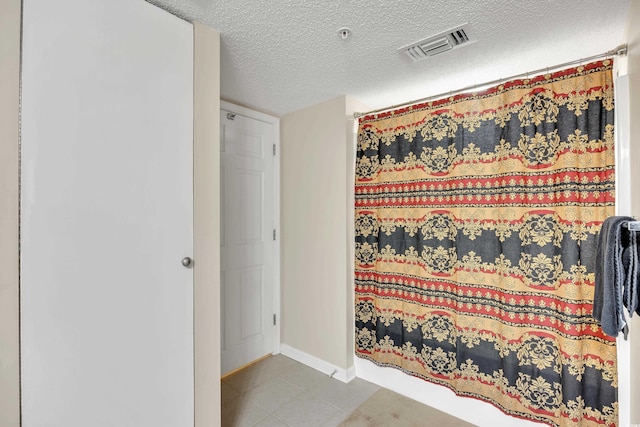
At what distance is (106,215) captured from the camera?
1.20 m

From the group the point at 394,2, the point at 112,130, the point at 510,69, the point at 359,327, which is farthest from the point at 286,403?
the point at 510,69

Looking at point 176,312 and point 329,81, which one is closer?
point 176,312

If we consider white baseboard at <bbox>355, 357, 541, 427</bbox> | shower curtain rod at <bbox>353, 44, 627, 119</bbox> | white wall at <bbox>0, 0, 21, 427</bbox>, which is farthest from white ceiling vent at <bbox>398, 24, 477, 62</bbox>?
white baseboard at <bbox>355, 357, 541, 427</bbox>

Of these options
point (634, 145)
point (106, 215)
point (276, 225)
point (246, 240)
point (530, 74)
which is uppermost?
point (530, 74)

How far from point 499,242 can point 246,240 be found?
1923 millimetres

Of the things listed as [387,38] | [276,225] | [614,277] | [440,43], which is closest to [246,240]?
[276,225]

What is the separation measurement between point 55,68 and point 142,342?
1152 mm

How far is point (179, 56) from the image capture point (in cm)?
140

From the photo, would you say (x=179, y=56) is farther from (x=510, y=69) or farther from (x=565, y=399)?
(x=565, y=399)

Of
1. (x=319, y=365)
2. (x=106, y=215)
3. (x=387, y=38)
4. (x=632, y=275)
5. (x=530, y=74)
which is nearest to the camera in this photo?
(x=632, y=275)

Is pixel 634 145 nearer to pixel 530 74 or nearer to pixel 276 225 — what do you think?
pixel 530 74

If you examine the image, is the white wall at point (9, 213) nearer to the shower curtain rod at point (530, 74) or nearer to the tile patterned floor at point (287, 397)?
the tile patterned floor at point (287, 397)

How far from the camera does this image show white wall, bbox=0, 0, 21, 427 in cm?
103

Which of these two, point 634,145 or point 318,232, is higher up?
point 634,145
